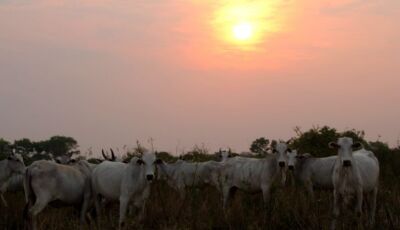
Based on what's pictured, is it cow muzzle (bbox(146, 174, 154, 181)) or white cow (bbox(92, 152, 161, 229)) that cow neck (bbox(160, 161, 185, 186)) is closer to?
white cow (bbox(92, 152, 161, 229))

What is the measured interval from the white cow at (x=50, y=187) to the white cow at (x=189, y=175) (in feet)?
13.0

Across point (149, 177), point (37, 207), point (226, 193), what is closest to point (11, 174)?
point (226, 193)

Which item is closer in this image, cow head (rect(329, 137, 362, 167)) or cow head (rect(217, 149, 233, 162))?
cow head (rect(329, 137, 362, 167))

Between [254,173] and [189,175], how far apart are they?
2.61 m

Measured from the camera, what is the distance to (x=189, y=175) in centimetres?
1769

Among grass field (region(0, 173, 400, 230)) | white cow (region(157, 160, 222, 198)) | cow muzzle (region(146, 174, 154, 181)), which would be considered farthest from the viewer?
white cow (region(157, 160, 222, 198))

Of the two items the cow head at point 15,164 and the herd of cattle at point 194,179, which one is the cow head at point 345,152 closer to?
the herd of cattle at point 194,179

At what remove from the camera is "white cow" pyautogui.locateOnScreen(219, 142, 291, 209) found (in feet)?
49.9

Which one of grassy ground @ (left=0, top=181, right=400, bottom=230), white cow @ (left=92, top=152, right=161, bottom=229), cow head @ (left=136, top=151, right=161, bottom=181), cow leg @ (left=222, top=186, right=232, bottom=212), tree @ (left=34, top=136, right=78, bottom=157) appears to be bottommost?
grassy ground @ (left=0, top=181, right=400, bottom=230)

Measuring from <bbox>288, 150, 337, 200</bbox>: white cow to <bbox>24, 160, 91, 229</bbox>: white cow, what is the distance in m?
5.39

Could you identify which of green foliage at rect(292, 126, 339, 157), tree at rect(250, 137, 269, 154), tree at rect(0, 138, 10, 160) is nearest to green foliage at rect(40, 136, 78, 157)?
tree at rect(0, 138, 10, 160)

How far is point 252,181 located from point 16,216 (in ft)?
19.6

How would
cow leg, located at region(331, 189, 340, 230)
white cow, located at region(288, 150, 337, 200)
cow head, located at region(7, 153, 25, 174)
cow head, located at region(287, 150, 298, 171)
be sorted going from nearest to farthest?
1. cow leg, located at region(331, 189, 340, 230)
2. cow head, located at region(287, 150, 298, 171)
3. white cow, located at region(288, 150, 337, 200)
4. cow head, located at region(7, 153, 25, 174)

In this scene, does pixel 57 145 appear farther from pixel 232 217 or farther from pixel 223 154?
pixel 232 217
